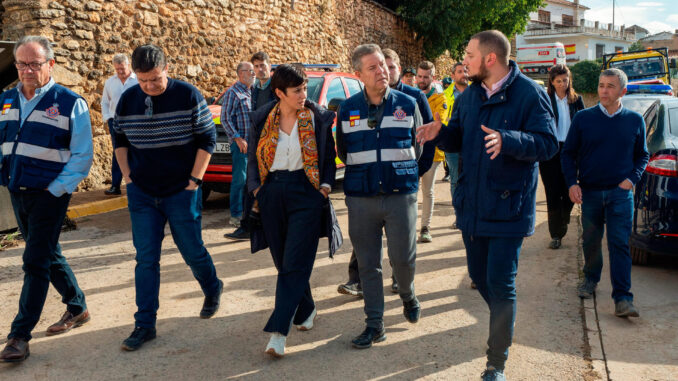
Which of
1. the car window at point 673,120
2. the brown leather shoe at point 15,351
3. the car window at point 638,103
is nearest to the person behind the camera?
the brown leather shoe at point 15,351

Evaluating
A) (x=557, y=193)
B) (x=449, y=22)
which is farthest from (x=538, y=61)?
(x=557, y=193)

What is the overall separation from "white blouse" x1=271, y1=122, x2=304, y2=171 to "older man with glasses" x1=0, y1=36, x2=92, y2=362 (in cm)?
128

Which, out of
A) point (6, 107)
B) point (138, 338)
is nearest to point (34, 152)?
point (6, 107)

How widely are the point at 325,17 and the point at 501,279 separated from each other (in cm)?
1599

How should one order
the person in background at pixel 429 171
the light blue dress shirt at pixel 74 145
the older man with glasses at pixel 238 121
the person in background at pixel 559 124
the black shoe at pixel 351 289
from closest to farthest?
the light blue dress shirt at pixel 74 145, the black shoe at pixel 351 289, the person in background at pixel 559 124, the person in background at pixel 429 171, the older man with glasses at pixel 238 121

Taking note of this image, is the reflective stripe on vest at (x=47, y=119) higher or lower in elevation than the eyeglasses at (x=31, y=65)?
lower

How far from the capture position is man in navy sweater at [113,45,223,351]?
3961mm

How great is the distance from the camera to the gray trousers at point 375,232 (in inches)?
154

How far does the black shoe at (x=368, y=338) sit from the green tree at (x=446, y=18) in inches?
806

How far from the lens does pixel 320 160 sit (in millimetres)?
3883

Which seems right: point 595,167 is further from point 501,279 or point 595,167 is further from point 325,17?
point 325,17

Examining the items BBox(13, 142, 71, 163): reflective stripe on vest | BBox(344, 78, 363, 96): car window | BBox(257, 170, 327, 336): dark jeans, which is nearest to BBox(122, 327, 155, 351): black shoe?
BBox(257, 170, 327, 336): dark jeans

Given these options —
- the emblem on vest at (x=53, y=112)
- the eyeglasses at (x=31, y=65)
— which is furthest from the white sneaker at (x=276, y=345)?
the eyeglasses at (x=31, y=65)

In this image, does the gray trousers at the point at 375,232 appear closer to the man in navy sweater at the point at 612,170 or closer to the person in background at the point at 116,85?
the man in navy sweater at the point at 612,170
